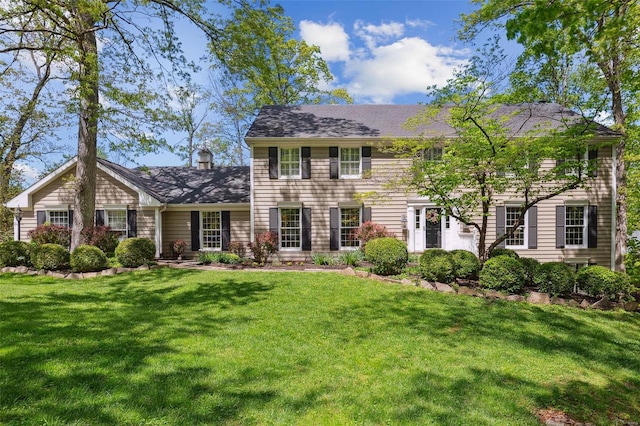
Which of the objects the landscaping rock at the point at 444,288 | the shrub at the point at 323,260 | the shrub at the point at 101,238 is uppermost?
the shrub at the point at 101,238

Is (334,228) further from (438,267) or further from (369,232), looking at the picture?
(438,267)

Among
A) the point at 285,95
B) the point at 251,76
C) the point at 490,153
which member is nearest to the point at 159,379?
the point at 490,153

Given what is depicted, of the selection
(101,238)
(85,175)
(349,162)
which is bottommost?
(101,238)

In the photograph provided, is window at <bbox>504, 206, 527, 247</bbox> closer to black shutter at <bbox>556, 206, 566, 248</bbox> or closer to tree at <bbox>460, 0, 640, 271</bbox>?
black shutter at <bbox>556, 206, 566, 248</bbox>

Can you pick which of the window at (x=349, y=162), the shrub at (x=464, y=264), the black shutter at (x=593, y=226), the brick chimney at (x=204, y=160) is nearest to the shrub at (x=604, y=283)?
the shrub at (x=464, y=264)

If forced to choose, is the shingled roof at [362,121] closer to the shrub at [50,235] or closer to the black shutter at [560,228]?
the black shutter at [560,228]

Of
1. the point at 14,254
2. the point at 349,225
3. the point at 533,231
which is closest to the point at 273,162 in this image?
the point at 349,225

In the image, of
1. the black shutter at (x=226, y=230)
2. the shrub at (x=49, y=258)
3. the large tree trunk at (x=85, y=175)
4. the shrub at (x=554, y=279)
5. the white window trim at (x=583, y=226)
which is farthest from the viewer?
the black shutter at (x=226, y=230)

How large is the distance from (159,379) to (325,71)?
845 inches

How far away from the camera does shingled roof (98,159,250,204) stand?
1334 centimetres

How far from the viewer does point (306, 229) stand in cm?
1252

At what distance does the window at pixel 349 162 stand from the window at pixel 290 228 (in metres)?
2.59

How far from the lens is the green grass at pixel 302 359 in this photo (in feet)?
10.1

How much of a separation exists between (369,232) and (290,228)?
3367 mm
